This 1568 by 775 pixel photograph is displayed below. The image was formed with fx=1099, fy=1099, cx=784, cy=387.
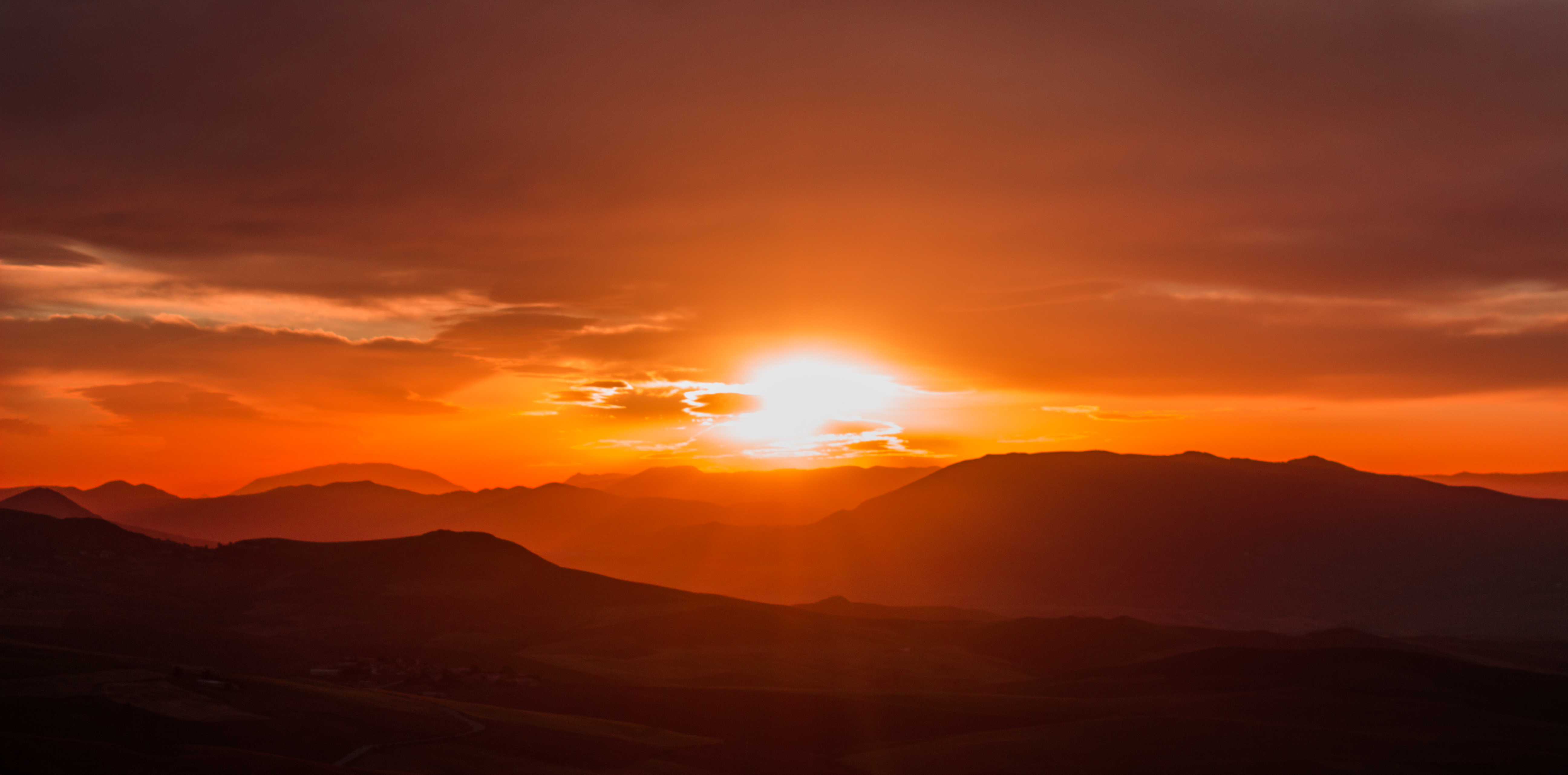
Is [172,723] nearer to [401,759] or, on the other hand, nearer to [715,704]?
[401,759]

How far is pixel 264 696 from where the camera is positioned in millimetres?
95250

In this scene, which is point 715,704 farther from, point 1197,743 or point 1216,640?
point 1216,640

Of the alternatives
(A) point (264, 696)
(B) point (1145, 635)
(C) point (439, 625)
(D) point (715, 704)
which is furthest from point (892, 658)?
(A) point (264, 696)

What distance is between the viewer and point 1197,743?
102000 millimetres

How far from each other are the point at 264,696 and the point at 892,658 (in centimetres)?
10395

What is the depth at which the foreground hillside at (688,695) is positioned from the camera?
86.8m

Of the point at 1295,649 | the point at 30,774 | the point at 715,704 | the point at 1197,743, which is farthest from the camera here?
the point at 1295,649

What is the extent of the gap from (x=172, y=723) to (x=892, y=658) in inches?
4493

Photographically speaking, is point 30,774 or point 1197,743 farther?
point 1197,743

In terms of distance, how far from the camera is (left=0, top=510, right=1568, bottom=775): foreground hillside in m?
86.8

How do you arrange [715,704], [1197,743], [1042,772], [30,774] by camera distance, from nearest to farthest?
[30,774] → [1042,772] → [1197,743] → [715,704]

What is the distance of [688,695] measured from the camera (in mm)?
130500

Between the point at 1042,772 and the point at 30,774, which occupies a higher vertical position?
the point at 30,774

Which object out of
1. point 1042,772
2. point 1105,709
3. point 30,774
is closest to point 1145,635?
point 1105,709
